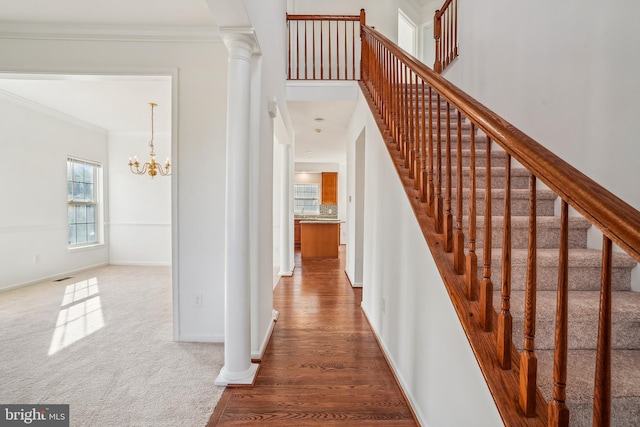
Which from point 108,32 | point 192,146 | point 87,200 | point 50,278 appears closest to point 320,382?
point 192,146

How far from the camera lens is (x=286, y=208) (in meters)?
4.72

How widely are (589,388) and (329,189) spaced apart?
27.6 feet

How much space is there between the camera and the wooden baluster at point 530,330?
2.80ft

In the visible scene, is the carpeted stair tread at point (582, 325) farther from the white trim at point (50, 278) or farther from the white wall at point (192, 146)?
the white trim at point (50, 278)

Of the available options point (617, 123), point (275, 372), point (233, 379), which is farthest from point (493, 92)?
point (233, 379)

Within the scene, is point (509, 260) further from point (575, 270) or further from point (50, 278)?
point (50, 278)

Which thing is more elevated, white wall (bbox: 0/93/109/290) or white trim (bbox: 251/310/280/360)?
white wall (bbox: 0/93/109/290)

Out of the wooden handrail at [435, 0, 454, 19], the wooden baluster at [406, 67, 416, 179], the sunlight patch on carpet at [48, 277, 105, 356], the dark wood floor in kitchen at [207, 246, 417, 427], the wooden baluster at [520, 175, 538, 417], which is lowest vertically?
the dark wood floor in kitchen at [207, 246, 417, 427]

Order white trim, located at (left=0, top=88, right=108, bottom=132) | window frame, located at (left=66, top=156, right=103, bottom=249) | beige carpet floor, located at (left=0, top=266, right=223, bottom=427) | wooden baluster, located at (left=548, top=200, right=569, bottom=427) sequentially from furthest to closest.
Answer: window frame, located at (left=66, top=156, right=103, bottom=249) → white trim, located at (left=0, top=88, right=108, bottom=132) → beige carpet floor, located at (left=0, top=266, right=223, bottom=427) → wooden baluster, located at (left=548, top=200, right=569, bottom=427)

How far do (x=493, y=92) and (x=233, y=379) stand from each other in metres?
3.36

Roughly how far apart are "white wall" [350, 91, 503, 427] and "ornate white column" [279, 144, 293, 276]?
77.8 inches

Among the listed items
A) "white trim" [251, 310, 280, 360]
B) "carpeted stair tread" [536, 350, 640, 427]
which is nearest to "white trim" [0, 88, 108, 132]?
"white trim" [251, 310, 280, 360]

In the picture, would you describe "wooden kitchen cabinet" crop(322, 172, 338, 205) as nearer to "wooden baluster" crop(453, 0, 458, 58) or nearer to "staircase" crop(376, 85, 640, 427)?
"wooden baluster" crop(453, 0, 458, 58)

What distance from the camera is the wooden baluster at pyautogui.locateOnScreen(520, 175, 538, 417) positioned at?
85 centimetres
